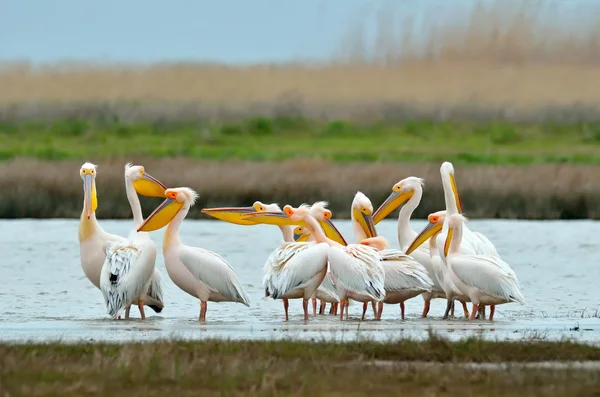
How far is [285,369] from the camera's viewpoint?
7.25 m

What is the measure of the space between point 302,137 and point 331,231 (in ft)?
73.5

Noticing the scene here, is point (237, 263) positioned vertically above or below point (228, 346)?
below

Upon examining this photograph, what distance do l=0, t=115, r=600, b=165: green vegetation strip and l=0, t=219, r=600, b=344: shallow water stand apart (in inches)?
329

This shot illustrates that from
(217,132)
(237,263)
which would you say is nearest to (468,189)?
(237,263)

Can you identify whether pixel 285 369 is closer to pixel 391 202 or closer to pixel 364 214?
pixel 364 214

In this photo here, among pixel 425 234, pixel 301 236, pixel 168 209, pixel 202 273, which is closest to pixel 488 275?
pixel 425 234

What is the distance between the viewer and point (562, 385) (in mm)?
6844

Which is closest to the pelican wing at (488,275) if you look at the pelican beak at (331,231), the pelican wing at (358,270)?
the pelican wing at (358,270)

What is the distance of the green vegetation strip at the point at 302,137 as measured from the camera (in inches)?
1222

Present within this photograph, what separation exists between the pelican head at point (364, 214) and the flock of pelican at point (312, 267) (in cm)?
34

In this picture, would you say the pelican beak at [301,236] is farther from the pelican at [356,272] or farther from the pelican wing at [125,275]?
the pelican wing at [125,275]

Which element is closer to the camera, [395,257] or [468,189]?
[395,257]

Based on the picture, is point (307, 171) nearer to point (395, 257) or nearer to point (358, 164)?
point (358, 164)

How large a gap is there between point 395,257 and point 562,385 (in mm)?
4560
